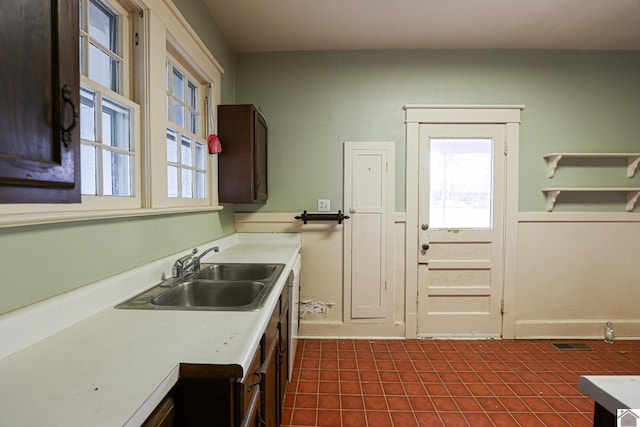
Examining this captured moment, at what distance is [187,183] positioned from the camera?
217 cm

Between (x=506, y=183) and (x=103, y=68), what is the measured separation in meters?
3.12

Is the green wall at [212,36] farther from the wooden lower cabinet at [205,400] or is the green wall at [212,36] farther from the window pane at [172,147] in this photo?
the wooden lower cabinet at [205,400]

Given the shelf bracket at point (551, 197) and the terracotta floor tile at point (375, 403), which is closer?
the terracotta floor tile at point (375, 403)

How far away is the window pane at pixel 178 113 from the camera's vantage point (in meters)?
1.97

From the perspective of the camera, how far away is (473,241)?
3.02 meters

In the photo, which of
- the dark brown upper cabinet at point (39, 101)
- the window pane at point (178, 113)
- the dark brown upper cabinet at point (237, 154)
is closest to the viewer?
the dark brown upper cabinet at point (39, 101)

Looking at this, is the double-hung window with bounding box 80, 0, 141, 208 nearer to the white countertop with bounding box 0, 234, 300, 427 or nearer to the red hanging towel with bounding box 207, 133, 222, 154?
the white countertop with bounding box 0, 234, 300, 427

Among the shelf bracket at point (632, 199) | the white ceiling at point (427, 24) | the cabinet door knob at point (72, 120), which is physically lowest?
the shelf bracket at point (632, 199)

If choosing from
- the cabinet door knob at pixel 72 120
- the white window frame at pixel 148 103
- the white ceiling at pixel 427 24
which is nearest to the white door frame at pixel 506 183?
the white ceiling at pixel 427 24

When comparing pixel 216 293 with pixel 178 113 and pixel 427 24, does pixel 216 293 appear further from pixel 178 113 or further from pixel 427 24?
pixel 427 24

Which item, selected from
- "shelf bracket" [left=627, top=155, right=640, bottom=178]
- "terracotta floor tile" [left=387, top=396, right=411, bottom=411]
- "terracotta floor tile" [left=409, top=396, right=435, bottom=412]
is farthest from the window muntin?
"shelf bracket" [left=627, top=155, right=640, bottom=178]

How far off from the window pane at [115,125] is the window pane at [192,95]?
2.84 feet

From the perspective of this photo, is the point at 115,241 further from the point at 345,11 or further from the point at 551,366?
the point at 551,366

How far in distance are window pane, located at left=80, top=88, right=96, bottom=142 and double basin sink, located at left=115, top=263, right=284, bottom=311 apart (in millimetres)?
661
